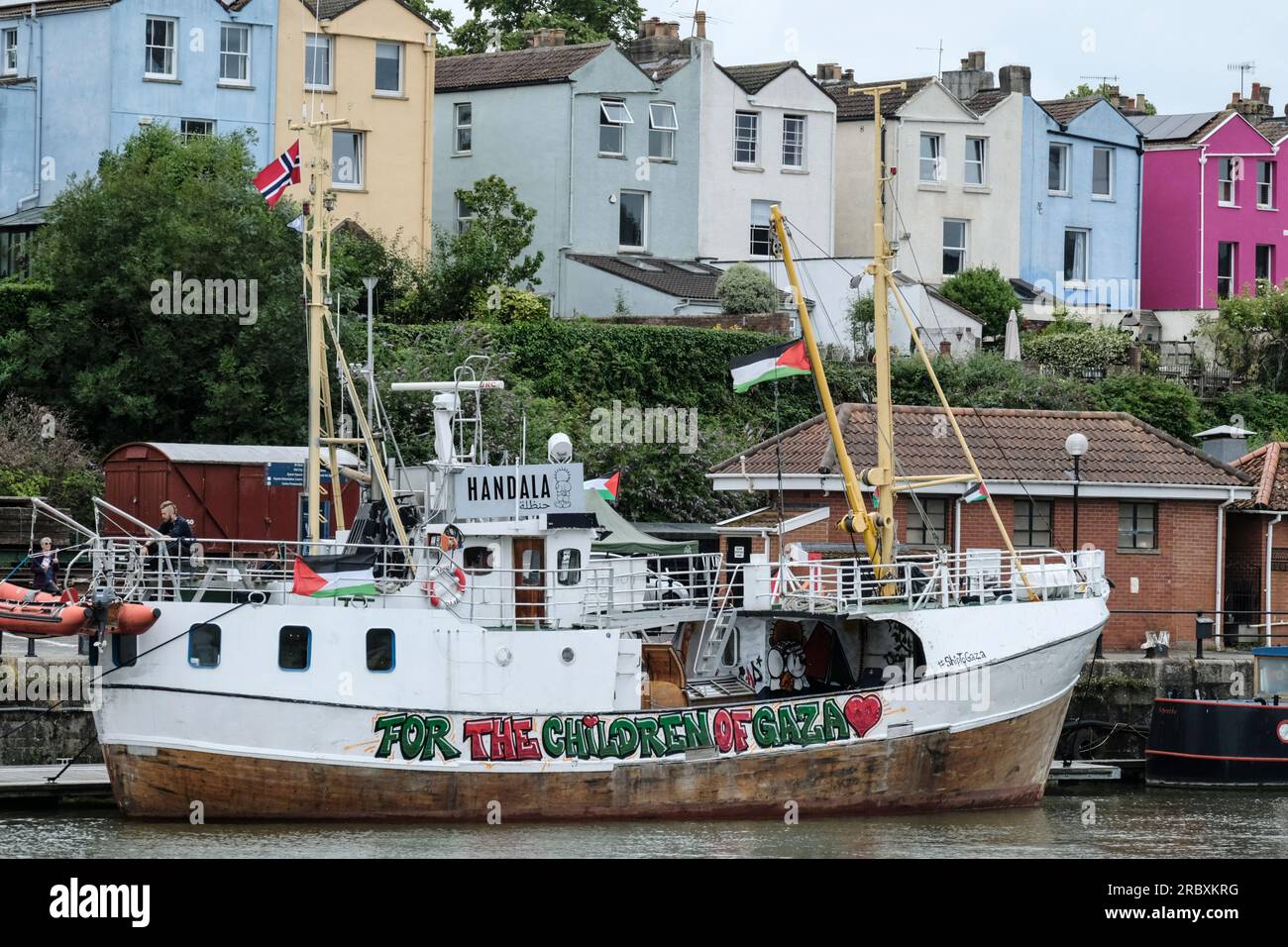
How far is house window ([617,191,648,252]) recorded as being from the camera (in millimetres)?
57781

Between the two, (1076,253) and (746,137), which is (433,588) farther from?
(1076,253)

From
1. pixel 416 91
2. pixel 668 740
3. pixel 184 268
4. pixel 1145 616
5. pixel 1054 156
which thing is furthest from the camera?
pixel 1054 156

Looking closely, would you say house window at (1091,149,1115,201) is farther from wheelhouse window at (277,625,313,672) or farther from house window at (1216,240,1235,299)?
wheelhouse window at (277,625,313,672)

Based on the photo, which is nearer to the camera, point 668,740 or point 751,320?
point 668,740

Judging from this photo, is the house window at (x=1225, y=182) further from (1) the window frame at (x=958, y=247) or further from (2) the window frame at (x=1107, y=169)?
(1) the window frame at (x=958, y=247)

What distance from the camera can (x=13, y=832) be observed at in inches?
1017

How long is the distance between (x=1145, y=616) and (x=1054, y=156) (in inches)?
1191

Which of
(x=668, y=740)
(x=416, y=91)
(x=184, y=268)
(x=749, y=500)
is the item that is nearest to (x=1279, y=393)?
(x=749, y=500)

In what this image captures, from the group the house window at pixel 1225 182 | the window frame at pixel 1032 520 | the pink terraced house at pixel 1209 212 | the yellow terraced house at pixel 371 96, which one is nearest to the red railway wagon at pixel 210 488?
the window frame at pixel 1032 520

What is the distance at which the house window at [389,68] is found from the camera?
54.3 meters

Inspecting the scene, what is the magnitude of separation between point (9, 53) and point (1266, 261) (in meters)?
38.5

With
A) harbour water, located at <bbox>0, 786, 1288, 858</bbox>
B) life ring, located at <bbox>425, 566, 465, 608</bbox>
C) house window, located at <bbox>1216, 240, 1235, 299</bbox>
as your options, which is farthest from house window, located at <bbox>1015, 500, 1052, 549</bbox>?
house window, located at <bbox>1216, 240, 1235, 299</bbox>

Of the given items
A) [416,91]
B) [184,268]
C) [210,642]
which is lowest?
[210,642]
